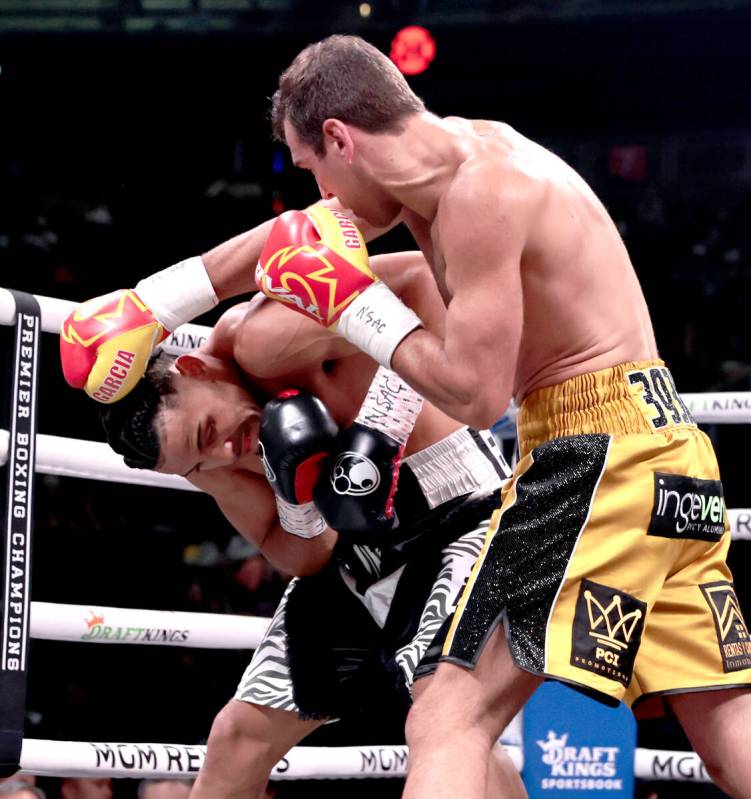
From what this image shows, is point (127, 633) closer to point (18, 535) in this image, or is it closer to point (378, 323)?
point (18, 535)

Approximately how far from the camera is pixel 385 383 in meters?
2.05

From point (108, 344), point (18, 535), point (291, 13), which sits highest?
point (291, 13)

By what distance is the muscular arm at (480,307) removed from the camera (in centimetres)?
168

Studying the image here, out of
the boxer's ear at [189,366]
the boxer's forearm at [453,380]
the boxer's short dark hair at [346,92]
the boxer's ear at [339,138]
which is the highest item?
the boxer's short dark hair at [346,92]

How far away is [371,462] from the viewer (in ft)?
6.53

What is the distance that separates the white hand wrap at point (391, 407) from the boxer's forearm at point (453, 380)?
0.90 feet

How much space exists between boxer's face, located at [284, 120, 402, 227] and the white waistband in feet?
1.46

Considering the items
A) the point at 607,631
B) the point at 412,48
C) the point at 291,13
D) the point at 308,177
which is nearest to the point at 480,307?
the point at 607,631

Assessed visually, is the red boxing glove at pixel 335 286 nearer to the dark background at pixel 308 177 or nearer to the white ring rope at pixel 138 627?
the white ring rope at pixel 138 627

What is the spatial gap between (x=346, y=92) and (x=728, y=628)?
3.28 ft

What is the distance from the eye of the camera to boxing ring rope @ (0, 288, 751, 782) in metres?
2.25

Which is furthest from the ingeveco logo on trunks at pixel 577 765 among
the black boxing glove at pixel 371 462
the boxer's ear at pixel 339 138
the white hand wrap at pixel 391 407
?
the boxer's ear at pixel 339 138

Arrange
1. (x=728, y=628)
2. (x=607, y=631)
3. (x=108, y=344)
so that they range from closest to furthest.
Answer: (x=607, y=631) → (x=728, y=628) → (x=108, y=344)

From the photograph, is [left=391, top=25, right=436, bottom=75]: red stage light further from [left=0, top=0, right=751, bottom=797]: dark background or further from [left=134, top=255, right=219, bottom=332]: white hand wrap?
[left=134, top=255, right=219, bottom=332]: white hand wrap
